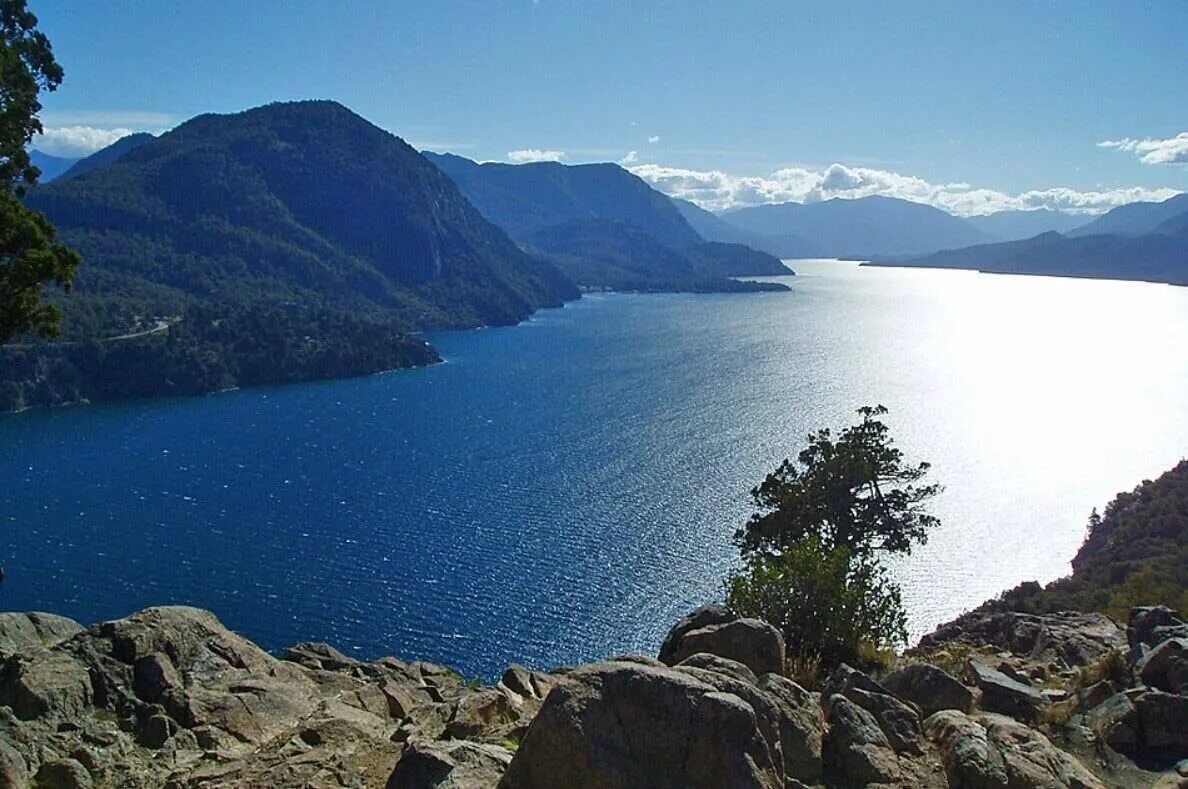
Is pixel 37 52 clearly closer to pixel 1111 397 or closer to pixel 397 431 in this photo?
pixel 397 431

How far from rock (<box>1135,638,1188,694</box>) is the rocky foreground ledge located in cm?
3

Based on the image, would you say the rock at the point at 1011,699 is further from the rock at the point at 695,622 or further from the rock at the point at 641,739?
the rock at the point at 641,739

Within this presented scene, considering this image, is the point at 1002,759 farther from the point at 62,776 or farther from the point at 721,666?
the point at 62,776

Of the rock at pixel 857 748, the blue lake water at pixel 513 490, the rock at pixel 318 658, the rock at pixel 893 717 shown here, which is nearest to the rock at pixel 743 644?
the rock at pixel 893 717

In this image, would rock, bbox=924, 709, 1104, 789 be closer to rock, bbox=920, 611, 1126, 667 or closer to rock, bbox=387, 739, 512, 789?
rock, bbox=387, 739, 512, 789

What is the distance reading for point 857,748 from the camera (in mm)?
9883

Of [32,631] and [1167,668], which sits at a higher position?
[32,631]

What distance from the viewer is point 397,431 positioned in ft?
361

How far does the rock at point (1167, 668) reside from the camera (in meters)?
12.7

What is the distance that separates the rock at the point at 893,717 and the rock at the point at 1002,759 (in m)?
0.30

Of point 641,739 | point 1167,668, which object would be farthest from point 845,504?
point 641,739

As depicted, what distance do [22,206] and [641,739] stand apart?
17.8 meters

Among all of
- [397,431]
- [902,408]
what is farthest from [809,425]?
[397,431]

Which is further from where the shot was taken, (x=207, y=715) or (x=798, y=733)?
(x=207, y=715)
